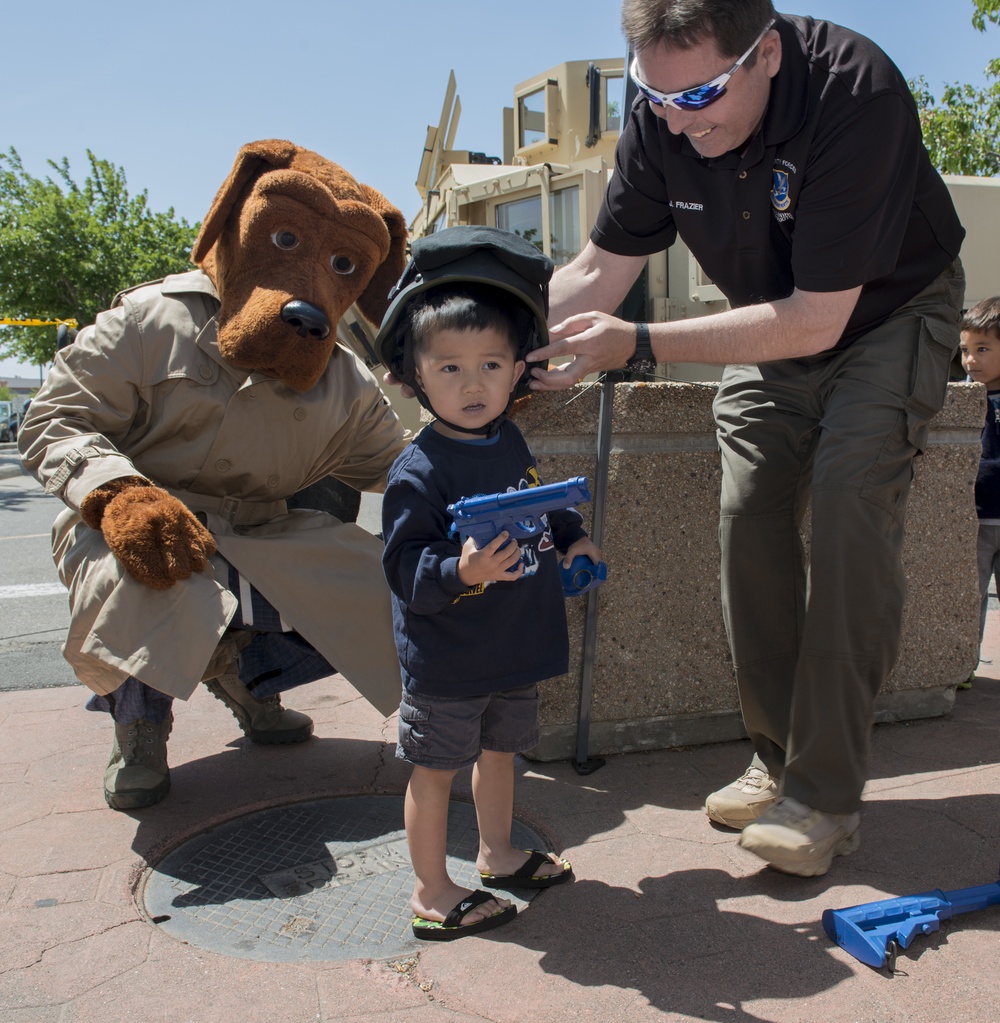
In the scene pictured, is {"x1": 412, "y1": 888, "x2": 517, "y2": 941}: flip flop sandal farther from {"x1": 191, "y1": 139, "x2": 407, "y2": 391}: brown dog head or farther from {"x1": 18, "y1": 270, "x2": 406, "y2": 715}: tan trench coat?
{"x1": 191, "y1": 139, "x2": 407, "y2": 391}: brown dog head

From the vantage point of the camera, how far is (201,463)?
271cm

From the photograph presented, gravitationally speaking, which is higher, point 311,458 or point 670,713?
point 311,458

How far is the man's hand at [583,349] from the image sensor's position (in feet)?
7.32

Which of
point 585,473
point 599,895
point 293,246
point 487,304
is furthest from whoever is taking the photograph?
point 585,473

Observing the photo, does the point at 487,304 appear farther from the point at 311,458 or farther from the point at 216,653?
the point at 216,653

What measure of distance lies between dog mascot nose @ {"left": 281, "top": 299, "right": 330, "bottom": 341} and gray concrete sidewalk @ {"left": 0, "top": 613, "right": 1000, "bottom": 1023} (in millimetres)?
1239

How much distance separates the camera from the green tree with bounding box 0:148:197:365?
82.4 ft

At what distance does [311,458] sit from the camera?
2834mm

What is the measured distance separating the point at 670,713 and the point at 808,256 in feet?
4.75

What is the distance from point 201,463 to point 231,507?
0.15 metres

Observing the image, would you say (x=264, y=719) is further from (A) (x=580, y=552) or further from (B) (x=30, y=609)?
(B) (x=30, y=609)

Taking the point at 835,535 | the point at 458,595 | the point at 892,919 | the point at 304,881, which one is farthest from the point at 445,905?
the point at 835,535

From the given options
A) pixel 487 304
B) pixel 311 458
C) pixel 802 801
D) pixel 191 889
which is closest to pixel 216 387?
pixel 311 458

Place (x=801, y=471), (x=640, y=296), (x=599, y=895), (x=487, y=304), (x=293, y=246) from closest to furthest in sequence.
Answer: (x=487, y=304) → (x=599, y=895) → (x=801, y=471) → (x=293, y=246) → (x=640, y=296)
